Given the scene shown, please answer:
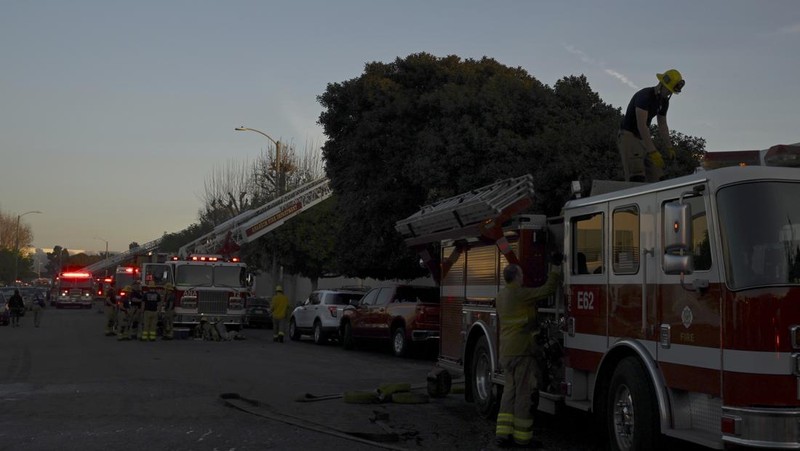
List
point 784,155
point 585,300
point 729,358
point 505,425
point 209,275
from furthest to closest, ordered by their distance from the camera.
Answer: point 209,275, point 505,425, point 585,300, point 784,155, point 729,358

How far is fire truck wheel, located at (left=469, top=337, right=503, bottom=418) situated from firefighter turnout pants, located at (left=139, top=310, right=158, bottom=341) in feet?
54.7

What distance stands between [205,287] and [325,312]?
13.9 feet

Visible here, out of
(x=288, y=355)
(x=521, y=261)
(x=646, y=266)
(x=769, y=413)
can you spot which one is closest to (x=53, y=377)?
(x=288, y=355)

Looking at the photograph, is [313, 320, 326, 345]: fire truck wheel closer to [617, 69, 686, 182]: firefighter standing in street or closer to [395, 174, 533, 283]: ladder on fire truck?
[395, 174, 533, 283]: ladder on fire truck

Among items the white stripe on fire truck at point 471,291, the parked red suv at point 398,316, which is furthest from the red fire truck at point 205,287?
the white stripe on fire truck at point 471,291

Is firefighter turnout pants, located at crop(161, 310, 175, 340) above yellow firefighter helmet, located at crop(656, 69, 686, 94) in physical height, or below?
below

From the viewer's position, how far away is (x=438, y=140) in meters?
21.9

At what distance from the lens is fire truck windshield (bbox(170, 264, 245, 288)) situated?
92.5 ft

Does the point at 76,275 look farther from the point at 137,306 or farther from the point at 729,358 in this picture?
the point at 729,358

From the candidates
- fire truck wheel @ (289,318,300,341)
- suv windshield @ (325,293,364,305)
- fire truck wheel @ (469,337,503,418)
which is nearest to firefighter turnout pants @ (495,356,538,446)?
fire truck wheel @ (469,337,503,418)

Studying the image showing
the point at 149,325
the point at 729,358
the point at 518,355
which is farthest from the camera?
the point at 149,325

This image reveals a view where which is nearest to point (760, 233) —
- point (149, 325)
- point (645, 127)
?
point (645, 127)

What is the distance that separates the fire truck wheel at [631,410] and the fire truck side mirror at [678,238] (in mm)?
1120

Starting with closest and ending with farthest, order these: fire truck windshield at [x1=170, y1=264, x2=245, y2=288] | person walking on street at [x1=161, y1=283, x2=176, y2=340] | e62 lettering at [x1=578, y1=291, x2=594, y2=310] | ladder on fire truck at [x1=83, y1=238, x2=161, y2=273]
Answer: e62 lettering at [x1=578, y1=291, x2=594, y2=310]
person walking on street at [x1=161, y1=283, x2=176, y2=340]
fire truck windshield at [x1=170, y1=264, x2=245, y2=288]
ladder on fire truck at [x1=83, y1=238, x2=161, y2=273]
